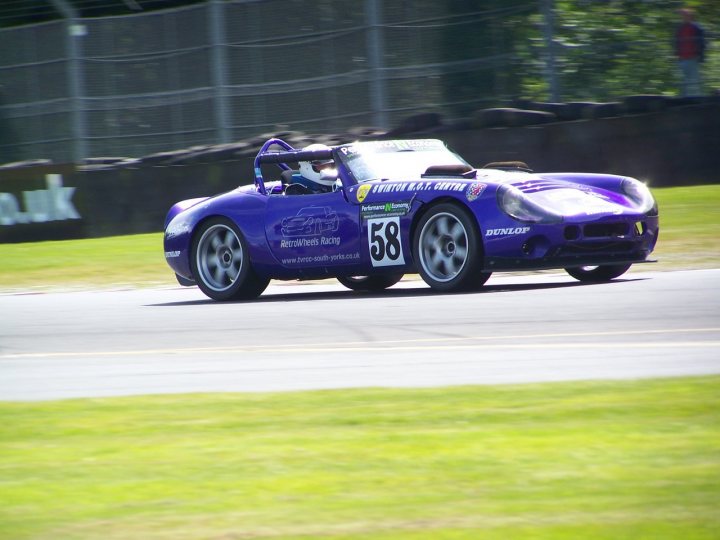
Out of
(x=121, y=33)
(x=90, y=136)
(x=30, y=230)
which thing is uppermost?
(x=121, y=33)

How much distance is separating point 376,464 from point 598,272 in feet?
20.0

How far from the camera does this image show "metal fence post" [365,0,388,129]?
→ 612 inches

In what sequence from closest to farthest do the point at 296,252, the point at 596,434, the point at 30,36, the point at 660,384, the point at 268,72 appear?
the point at 596,434 < the point at 660,384 < the point at 296,252 < the point at 268,72 < the point at 30,36

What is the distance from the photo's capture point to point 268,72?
16531 mm

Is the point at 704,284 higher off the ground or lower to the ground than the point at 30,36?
lower

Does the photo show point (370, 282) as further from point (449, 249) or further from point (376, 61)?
point (376, 61)

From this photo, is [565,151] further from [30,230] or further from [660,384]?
[660,384]

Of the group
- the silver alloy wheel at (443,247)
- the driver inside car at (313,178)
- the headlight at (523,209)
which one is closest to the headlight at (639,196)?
the headlight at (523,209)

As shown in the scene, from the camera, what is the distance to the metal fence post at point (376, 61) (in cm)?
1555

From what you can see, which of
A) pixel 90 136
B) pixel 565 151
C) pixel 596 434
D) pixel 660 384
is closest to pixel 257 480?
pixel 596 434

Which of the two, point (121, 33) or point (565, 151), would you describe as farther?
point (121, 33)

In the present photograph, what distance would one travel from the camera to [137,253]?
1546 centimetres

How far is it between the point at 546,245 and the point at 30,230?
10485 millimetres

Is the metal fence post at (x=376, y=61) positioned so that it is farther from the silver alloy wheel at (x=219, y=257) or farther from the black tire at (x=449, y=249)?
the black tire at (x=449, y=249)
